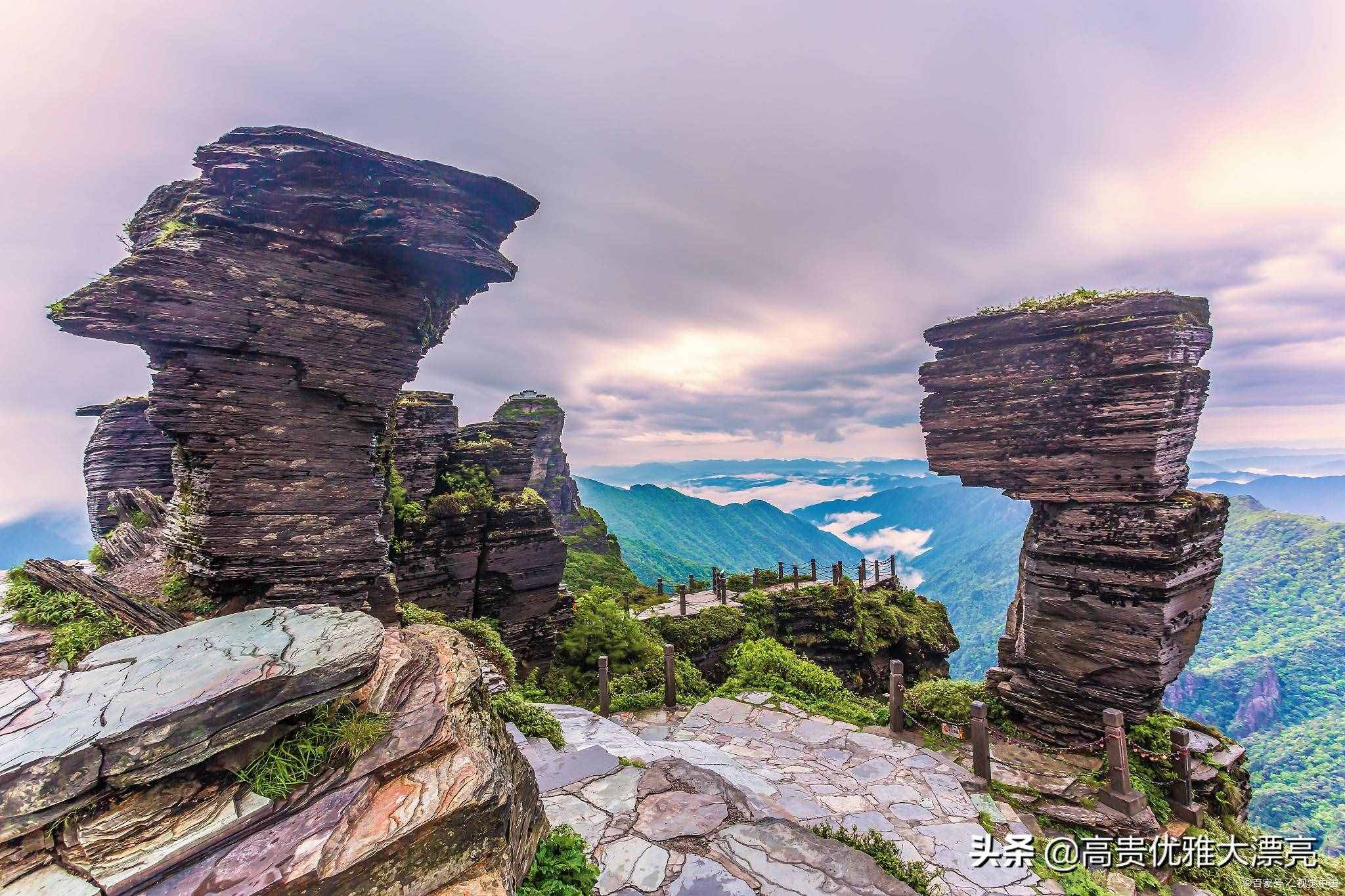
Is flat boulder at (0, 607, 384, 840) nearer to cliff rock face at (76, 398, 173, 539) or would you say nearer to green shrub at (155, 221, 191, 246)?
green shrub at (155, 221, 191, 246)

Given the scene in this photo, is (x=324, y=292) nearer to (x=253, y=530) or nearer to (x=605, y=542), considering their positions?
(x=253, y=530)

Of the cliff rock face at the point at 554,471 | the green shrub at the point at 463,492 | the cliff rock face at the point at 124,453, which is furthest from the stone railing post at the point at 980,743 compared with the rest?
the cliff rock face at the point at 554,471

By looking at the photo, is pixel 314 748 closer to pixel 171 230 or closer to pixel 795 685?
pixel 171 230

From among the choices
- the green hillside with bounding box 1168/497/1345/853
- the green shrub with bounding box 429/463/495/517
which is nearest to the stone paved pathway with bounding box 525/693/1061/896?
the green shrub with bounding box 429/463/495/517

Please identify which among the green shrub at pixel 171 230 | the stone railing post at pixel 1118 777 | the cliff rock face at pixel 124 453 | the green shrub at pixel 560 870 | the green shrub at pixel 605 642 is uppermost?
the green shrub at pixel 171 230

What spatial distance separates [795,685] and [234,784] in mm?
11157

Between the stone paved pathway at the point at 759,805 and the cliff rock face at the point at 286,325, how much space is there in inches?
234

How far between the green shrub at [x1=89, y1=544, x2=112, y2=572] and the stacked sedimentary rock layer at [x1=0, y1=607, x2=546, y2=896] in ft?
29.2

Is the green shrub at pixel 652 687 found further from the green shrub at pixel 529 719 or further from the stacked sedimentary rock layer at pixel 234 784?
the stacked sedimentary rock layer at pixel 234 784

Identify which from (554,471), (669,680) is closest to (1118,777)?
(669,680)

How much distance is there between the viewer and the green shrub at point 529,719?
7.27 metres

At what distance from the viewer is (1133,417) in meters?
8.08

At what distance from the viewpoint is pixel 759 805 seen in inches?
212

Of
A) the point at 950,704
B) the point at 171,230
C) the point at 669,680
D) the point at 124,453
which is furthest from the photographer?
the point at 124,453
